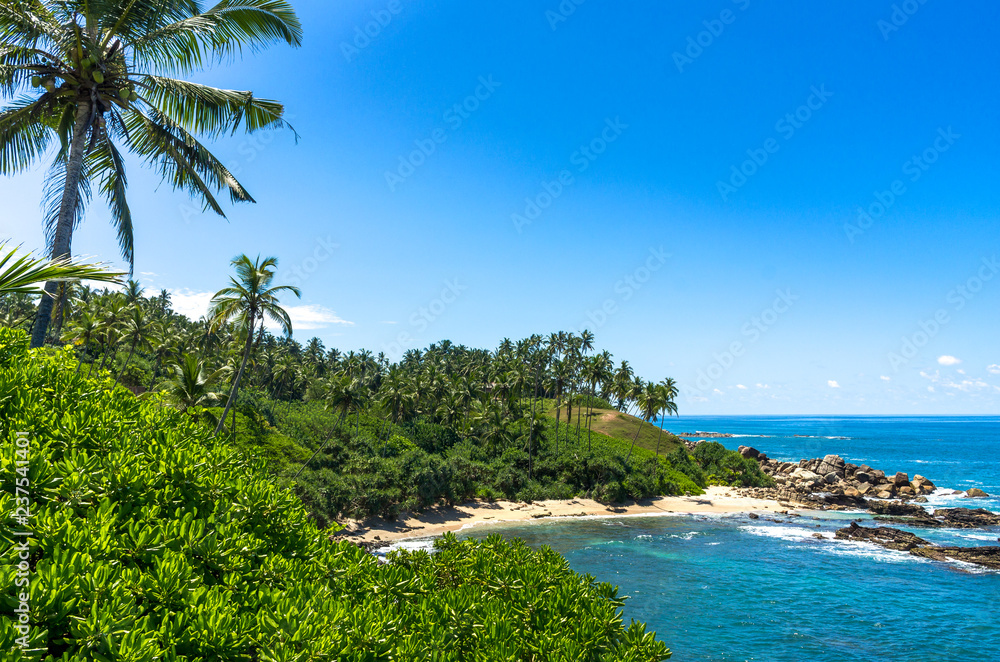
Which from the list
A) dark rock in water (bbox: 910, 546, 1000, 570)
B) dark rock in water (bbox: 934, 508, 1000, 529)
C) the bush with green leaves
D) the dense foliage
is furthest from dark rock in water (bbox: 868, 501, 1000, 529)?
the bush with green leaves

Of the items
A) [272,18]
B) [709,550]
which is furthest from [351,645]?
[709,550]

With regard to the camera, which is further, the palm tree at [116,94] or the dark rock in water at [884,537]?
the dark rock in water at [884,537]

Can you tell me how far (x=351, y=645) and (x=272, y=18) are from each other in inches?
545

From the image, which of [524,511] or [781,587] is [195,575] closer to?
[781,587]

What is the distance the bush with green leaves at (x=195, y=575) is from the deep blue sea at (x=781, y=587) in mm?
20033

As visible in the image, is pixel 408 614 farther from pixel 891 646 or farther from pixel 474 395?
pixel 474 395

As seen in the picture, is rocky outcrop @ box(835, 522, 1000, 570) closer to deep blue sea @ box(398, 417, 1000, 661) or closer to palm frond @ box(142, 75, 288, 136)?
deep blue sea @ box(398, 417, 1000, 661)

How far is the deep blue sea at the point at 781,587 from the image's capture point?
2434 cm

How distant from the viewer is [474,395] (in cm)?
8144

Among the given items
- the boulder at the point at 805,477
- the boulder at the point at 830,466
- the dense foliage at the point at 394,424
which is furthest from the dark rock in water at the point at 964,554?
the boulder at the point at 830,466

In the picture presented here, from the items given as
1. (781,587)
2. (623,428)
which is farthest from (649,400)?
(781,587)

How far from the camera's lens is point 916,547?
40562 millimetres

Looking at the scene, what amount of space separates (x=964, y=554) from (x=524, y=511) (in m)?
35.7

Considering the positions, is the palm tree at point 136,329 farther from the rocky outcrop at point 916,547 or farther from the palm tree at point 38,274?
the rocky outcrop at point 916,547
